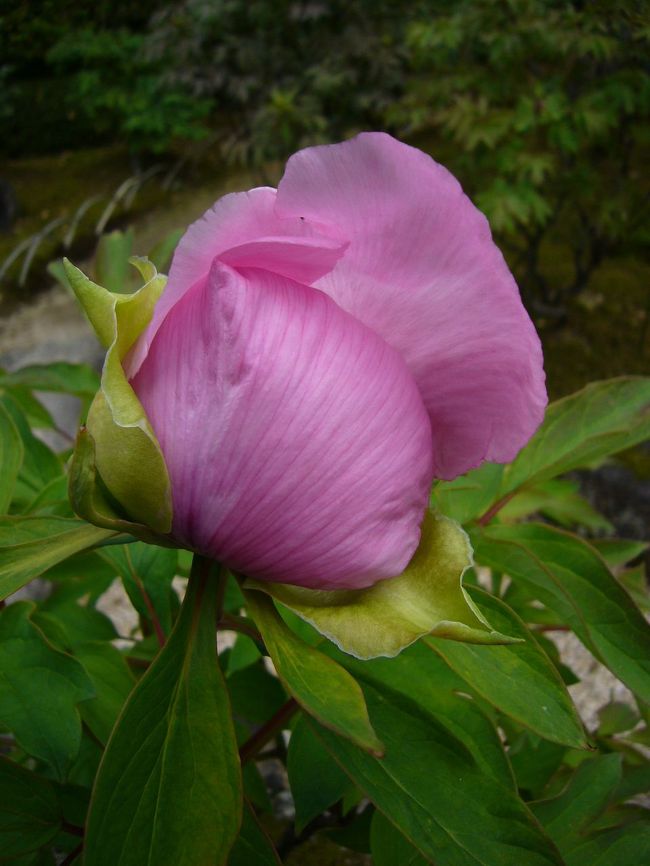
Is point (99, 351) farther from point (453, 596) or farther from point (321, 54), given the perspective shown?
point (453, 596)

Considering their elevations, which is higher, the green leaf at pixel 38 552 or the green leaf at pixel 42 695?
the green leaf at pixel 38 552

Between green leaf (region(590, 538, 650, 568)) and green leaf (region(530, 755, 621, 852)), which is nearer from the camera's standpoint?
green leaf (region(530, 755, 621, 852))

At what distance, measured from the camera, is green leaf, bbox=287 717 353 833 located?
0.45 meters

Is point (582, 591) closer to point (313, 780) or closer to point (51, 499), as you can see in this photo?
point (313, 780)

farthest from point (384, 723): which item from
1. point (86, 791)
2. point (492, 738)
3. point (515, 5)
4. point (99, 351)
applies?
point (99, 351)

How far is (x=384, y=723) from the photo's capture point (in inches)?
15.6

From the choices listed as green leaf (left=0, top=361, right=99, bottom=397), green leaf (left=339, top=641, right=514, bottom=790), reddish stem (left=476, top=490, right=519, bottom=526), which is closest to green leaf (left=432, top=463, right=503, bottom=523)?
reddish stem (left=476, top=490, right=519, bottom=526)

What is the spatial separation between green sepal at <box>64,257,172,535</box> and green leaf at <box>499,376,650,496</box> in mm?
327

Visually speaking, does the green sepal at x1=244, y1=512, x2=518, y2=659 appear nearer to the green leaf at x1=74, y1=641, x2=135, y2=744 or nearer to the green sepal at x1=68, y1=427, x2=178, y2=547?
the green sepal at x1=68, y1=427, x2=178, y2=547

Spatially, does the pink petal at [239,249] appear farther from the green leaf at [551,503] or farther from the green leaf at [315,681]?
the green leaf at [551,503]

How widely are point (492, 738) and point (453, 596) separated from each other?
0.54ft

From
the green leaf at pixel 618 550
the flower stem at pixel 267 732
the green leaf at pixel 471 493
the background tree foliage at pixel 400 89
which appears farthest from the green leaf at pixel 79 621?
the background tree foliage at pixel 400 89

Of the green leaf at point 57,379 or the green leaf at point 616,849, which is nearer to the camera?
the green leaf at point 616,849

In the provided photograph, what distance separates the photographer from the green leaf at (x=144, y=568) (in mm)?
533
